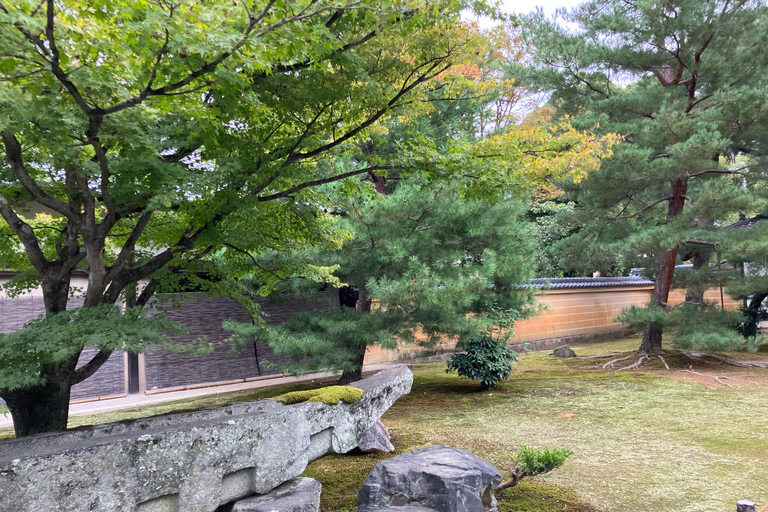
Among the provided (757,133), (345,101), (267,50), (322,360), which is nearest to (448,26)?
(345,101)

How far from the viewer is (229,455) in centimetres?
304

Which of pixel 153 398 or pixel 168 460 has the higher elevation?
pixel 168 460

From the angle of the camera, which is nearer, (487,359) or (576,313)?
(487,359)

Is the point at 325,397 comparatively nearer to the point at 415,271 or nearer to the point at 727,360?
the point at 415,271

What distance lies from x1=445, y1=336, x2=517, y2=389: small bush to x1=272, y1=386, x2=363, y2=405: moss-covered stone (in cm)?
369

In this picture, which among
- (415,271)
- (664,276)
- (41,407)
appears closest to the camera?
(41,407)

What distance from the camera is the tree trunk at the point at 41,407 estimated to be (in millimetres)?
3746

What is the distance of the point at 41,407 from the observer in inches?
149

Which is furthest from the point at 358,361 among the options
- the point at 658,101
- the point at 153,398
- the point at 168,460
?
the point at 658,101

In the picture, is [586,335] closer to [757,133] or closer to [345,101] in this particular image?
[757,133]

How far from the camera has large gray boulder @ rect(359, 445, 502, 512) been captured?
301 cm

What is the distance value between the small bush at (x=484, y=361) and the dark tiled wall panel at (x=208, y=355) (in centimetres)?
257

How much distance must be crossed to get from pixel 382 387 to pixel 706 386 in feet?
19.6

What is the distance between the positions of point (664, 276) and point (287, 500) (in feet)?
30.1
